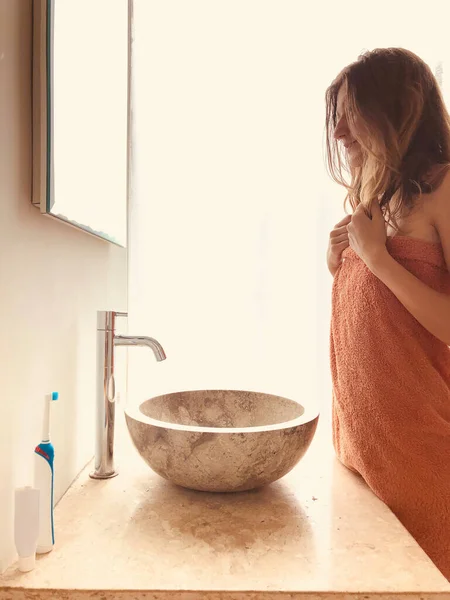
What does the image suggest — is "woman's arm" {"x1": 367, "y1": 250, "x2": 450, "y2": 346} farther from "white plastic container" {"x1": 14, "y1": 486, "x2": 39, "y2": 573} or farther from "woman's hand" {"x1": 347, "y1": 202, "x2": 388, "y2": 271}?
"white plastic container" {"x1": 14, "y1": 486, "x2": 39, "y2": 573}

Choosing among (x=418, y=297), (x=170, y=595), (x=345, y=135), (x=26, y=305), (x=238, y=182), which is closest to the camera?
(x=170, y=595)

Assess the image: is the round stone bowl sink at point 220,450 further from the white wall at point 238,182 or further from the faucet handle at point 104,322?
the white wall at point 238,182

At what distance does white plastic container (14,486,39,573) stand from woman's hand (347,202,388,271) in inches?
26.3

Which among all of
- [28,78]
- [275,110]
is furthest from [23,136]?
[275,110]

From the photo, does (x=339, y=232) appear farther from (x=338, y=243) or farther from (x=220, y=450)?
(x=220, y=450)

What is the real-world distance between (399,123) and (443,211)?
0.19 meters

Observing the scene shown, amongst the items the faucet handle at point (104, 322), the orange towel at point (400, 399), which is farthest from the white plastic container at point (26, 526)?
the orange towel at point (400, 399)

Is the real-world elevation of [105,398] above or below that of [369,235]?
below

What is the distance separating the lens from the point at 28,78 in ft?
2.27

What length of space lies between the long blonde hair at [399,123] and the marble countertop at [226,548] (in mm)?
557

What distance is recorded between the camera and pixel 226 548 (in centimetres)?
66

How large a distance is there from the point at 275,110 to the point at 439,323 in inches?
41.2

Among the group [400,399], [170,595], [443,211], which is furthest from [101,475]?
[443,211]

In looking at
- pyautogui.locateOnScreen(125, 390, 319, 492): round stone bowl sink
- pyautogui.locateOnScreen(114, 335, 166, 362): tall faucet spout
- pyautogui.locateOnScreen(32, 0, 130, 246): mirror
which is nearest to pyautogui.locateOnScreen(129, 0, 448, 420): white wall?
pyautogui.locateOnScreen(32, 0, 130, 246): mirror
